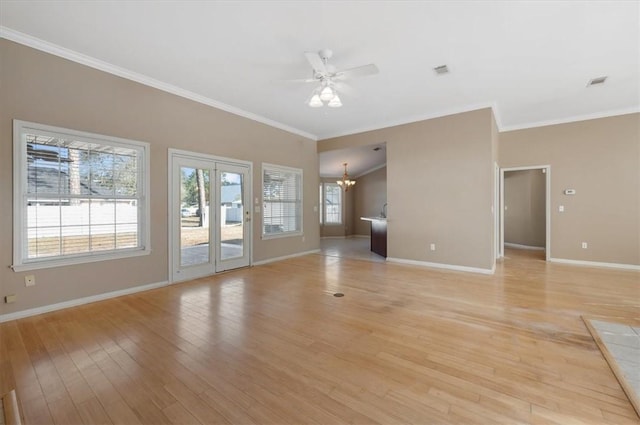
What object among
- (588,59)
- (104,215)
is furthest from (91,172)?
(588,59)

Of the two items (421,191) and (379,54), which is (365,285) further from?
(379,54)

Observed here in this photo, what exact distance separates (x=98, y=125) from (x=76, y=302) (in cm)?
223

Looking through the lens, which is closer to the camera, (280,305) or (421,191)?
(280,305)

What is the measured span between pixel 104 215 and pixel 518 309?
5.30 meters

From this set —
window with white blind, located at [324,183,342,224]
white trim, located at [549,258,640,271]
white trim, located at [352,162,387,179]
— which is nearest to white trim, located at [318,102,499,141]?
white trim, located at [549,258,640,271]

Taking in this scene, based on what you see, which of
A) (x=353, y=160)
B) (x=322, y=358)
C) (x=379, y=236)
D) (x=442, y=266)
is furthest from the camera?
(x=353, y=160)

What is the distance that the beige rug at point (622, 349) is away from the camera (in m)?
1.82

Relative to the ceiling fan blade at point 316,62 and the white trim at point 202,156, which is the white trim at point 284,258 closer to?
the white trim at point 202,156

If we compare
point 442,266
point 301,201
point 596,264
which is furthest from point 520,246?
point 301,201

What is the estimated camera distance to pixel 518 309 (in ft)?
10.4

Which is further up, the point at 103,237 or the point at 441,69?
the point at 441,69

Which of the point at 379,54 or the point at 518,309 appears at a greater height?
the point at 379,54

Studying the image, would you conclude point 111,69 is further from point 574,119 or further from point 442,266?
point 574,119

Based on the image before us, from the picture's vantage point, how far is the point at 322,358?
2180mm
